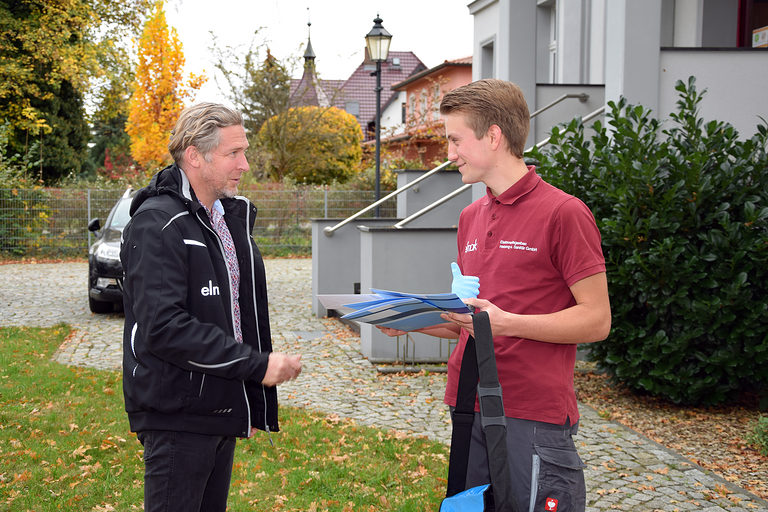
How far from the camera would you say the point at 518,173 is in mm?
2465

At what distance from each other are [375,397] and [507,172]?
539 cm

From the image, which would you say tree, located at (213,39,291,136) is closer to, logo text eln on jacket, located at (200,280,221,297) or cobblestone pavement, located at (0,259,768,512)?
cobblestone pavement, located at (0,259,768,512)

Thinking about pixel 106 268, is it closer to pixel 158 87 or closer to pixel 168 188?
pixel 168 188

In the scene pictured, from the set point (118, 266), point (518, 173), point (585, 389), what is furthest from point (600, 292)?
point (118, 266)

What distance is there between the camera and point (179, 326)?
96.1 inches

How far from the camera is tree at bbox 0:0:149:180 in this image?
53.6ft

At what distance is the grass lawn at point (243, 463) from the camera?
15.9 ft

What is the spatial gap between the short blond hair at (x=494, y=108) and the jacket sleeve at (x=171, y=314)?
102 cm

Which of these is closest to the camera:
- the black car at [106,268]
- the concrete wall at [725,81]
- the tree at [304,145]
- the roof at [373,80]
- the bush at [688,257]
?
the bush at [688,257]

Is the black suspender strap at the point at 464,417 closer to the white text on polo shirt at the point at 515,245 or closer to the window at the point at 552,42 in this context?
the white text on polo shirt at the point at 515,245

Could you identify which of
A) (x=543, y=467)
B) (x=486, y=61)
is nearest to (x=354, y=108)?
(x=486, y=61)

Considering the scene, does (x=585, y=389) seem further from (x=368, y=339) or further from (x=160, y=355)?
(x=160, y=355)

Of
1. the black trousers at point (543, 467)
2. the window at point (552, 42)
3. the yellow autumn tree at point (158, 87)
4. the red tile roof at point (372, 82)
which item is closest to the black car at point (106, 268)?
the window at point (552, 42)

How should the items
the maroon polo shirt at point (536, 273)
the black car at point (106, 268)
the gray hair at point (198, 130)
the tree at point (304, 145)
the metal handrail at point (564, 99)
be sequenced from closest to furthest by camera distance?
the maroon polo shirt at point (536, 273)
the gray hair at point (198, 130)
the metal handrail at point (564, 99)
the black car at point (106, 268)
the tree at point (304, 145)
